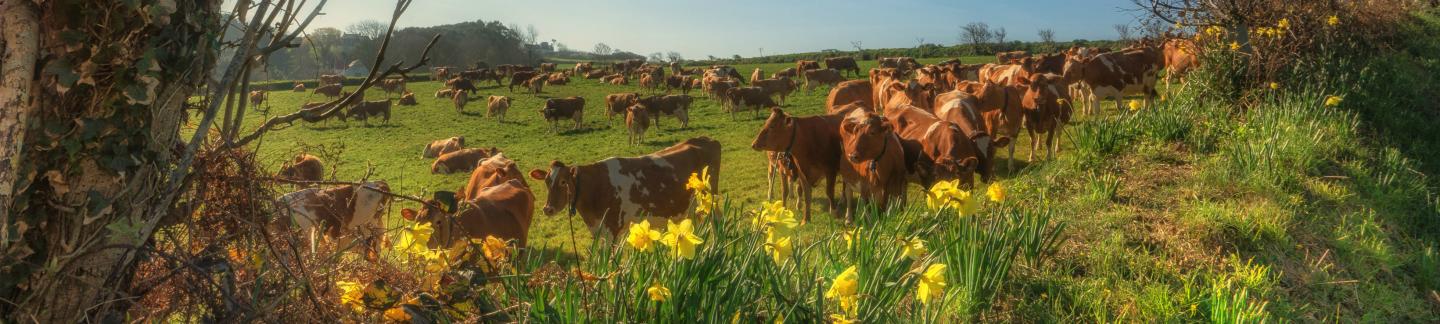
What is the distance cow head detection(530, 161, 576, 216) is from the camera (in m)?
8.35

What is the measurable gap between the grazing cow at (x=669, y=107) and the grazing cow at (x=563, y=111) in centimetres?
189

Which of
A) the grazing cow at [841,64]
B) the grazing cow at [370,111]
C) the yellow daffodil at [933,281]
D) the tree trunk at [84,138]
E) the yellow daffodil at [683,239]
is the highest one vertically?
the tree trunk at [84,138]

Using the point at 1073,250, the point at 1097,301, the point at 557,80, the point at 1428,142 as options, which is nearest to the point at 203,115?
the point at 1097,301

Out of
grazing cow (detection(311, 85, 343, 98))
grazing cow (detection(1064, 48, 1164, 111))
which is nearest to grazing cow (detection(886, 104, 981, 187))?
grazing cow (detection(1064, 48, 1164, 111))

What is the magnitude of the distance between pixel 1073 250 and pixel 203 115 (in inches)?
180

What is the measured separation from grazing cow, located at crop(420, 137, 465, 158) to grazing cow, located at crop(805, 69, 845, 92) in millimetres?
17893

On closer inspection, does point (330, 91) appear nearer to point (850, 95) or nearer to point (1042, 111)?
point (850, 95)

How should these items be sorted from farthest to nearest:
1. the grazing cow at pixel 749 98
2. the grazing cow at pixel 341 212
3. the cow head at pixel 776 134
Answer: the grazing cow at pixel 749 98 < the cow head at pixel 776 134 < the grazing cow at pixel 341 212

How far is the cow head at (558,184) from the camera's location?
27.4ft

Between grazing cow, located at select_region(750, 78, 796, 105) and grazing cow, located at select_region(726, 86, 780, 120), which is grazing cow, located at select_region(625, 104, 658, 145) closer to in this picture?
grazing cow, located at select_region(726, 86, 780, 120)

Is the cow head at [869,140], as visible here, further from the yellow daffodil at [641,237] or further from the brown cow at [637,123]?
the brown cow at [637,123]

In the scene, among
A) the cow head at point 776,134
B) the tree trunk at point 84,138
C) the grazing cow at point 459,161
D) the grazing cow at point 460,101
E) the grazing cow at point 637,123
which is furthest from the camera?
the grazing cow at point 460,101

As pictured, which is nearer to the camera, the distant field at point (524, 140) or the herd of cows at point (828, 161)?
the herd of cows at point (828, 161)

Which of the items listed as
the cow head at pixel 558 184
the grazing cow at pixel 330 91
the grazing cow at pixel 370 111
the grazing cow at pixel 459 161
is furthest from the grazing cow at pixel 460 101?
the cow head at pixel 558 184
